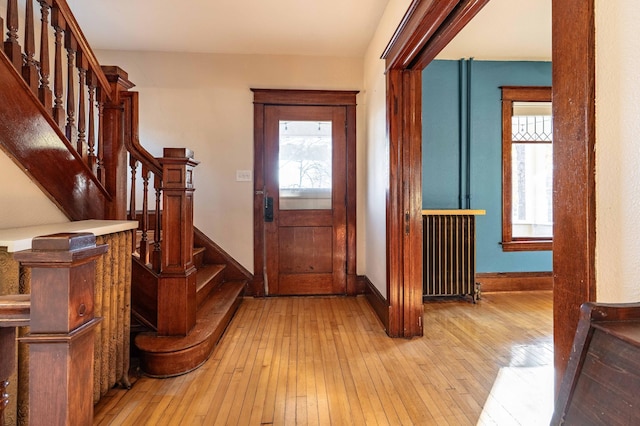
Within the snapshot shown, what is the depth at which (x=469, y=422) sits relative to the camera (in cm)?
147

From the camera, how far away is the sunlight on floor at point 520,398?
1487 millimetres

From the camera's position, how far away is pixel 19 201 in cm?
157

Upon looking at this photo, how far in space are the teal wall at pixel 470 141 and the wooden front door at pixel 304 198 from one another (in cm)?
97

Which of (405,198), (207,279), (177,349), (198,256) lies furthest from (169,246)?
(405,198)

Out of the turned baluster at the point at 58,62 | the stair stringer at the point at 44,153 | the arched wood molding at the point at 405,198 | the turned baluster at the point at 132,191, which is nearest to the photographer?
the stair stringer at the point at 44,153

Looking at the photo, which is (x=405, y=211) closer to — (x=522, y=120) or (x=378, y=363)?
(x=378, y=363)

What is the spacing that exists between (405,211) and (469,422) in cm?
138

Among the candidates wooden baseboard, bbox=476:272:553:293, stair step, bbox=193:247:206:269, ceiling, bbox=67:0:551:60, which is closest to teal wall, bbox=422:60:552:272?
wooden baseboard, bbox=476:272:553:293

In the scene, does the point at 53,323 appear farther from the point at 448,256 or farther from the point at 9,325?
the point at 448,256

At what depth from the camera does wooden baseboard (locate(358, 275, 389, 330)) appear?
8.46ft

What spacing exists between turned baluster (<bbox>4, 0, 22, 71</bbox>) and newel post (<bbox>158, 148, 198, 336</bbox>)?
0.73m

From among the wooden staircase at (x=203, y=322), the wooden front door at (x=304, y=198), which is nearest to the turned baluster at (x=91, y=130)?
the wooden staircase at (x=203, y=322)

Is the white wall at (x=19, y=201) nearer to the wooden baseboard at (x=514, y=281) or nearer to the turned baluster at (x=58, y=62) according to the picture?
the turned baluster at (x=58, y=62)

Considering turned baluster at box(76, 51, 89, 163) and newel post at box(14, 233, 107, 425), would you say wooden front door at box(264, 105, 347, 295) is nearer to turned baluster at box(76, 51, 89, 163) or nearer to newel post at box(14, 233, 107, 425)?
turned baluster at box(76, 51, 89, 163)
